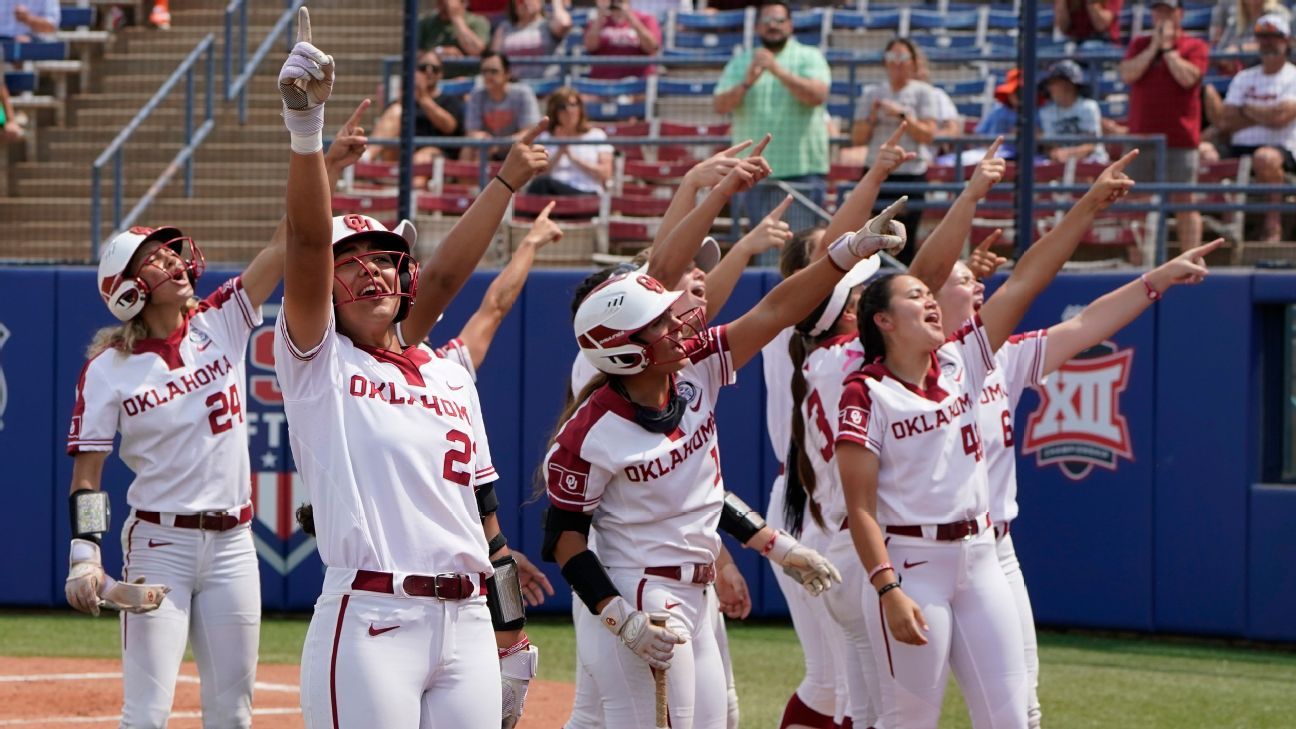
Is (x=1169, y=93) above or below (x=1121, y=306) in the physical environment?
above

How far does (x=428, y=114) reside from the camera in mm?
10906

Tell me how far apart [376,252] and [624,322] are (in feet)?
2.71

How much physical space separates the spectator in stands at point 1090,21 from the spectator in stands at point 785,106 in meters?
2.02

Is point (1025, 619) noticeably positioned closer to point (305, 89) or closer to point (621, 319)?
point (621, 319)

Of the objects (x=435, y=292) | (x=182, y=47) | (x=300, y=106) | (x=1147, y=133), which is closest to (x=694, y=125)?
(x=1147, y=133)

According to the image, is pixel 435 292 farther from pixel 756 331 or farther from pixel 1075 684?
pixel 1075 684

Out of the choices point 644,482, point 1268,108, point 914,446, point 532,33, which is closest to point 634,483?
point 644,482

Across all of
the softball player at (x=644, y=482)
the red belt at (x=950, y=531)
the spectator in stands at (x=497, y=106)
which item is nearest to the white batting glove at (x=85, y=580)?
the softball player at (x=644, y=482)

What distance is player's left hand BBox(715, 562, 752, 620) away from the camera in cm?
536

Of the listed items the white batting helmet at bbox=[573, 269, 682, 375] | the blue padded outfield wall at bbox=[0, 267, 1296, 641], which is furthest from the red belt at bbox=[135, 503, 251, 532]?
the blue padded outfield wall at bbox=[0, 267, 1296, 641]

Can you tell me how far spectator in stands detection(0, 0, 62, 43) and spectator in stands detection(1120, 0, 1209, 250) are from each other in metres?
8.55

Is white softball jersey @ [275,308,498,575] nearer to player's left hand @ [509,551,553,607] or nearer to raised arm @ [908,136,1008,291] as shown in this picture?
player's left hand @ [509,551,553,607]

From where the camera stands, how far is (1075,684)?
8.34 metres

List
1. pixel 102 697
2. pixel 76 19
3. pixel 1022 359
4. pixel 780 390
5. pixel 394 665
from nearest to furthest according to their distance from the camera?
pixel 394 665 → pixel 1022 359 → pixel 780 390 → pixel 102 697 → pixel 76 19
